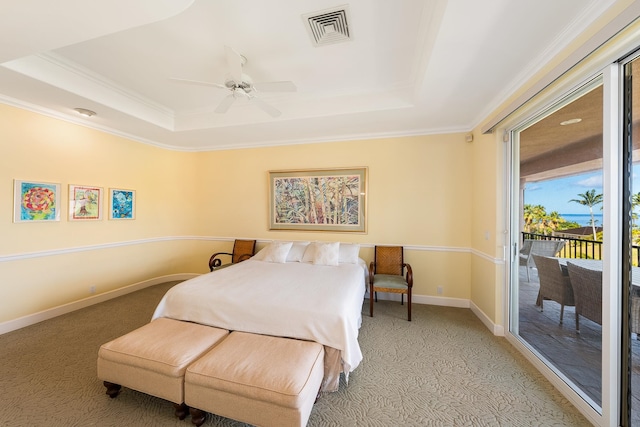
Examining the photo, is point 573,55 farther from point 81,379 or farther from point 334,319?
point 81,379

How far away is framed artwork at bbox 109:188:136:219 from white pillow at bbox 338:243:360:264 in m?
3.59

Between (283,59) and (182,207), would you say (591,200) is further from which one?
(182,207)

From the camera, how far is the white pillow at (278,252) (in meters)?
3.67

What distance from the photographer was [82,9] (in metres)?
1.56

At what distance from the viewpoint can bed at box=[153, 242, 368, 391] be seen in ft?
6.27

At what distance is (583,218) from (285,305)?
245 centimetres

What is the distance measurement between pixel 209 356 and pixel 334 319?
3.09 feet

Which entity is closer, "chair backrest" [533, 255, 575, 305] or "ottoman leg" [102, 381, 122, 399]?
"ottoman leg" [102, 381, 122, 399]

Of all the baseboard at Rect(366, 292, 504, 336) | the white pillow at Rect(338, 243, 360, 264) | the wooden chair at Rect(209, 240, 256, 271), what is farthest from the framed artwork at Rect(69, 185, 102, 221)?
the baseboard at Rect(366, 292, 504, 336)

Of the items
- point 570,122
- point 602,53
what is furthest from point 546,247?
point 602,53

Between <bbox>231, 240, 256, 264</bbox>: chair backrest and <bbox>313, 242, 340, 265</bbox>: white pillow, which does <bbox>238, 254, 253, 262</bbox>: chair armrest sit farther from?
<bbox>313, 242, 340, 265</bbox>: white pillow

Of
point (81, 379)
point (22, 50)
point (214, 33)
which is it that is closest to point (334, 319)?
point (81, 379)

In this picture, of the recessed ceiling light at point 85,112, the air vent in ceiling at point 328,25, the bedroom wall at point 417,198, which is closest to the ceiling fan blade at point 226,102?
the air vent in ceiling at point 328,25

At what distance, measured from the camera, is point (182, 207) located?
4.78m
